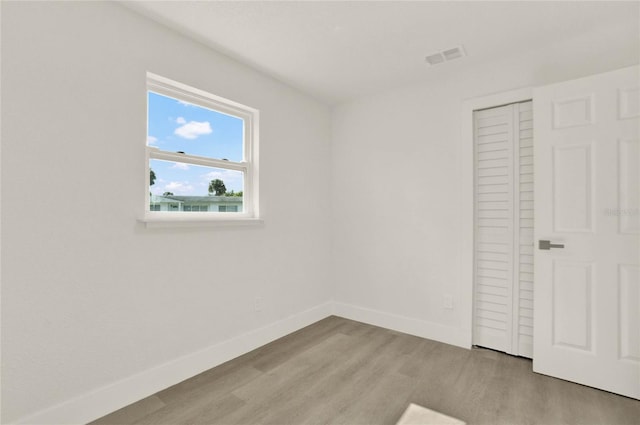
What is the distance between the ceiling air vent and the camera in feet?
8.14

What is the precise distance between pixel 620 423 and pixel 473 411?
798mm

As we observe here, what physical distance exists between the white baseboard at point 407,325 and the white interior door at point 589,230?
0.61 metres

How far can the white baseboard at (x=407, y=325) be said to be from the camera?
2820mm

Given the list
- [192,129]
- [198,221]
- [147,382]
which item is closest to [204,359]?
[147,382]

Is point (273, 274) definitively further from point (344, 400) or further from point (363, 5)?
point (363, 5)

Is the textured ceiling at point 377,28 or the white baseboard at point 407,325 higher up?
the textured ceiling at point 377,28

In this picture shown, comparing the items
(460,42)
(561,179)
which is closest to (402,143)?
(460,42)

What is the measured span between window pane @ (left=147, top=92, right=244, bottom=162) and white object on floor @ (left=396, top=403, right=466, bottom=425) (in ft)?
7.63

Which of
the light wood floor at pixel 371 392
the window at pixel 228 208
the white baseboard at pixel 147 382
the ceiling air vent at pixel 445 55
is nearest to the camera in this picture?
the white baseboard at pixel 147 382

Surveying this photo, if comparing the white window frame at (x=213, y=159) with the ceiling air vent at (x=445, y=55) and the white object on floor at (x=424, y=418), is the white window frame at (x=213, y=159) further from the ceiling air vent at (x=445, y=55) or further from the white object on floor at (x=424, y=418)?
the white object on floor at (x=424, y=418)

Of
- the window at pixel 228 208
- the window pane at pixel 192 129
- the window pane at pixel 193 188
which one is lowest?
the window at pixel 228 208

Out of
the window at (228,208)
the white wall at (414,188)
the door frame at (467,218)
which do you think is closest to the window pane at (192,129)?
the window at (228,208)

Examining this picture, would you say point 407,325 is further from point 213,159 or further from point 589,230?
point 213,159

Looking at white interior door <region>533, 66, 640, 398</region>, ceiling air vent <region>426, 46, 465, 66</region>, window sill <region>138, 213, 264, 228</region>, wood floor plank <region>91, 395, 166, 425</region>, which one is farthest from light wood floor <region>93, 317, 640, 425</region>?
ceiling air vent <region>426, 46, 465, 66</region>
